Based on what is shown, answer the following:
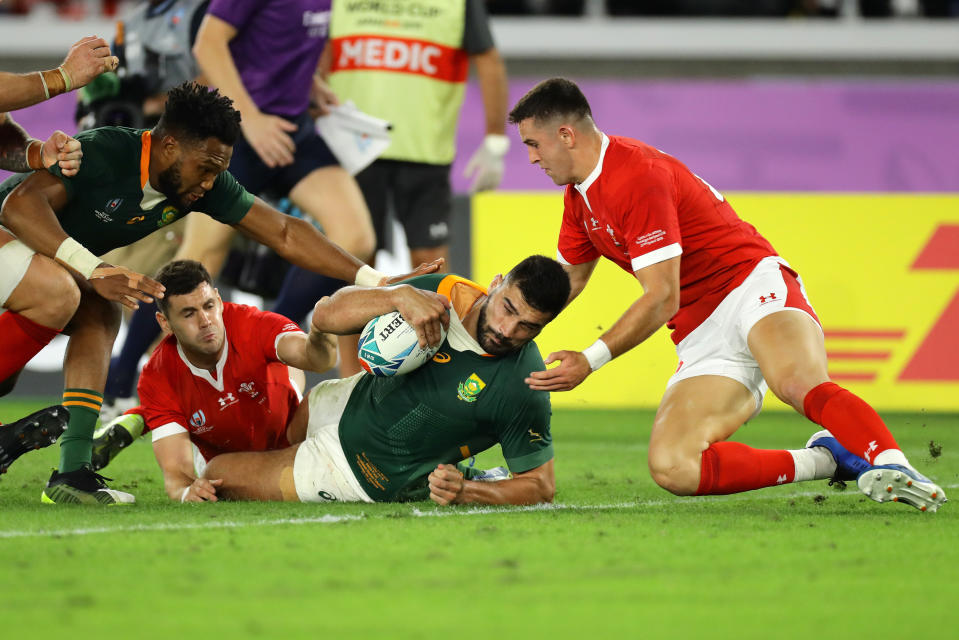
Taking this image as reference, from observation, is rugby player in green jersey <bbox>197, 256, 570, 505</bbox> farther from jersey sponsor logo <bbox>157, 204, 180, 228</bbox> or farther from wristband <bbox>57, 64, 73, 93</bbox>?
wristband <bbox>57, 64, 73, 93</bbox>

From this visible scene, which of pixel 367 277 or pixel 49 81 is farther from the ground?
pixel 49 81

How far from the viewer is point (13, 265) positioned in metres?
4.96

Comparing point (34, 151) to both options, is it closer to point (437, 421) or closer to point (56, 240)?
point (56, 240)

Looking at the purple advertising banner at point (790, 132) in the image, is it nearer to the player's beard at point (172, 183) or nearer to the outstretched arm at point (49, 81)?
the player's beard at point (172, 183)

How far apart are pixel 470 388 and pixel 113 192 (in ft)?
5.21

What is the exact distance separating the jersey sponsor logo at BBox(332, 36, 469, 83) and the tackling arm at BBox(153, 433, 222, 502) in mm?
3799

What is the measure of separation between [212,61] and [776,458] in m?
3.94

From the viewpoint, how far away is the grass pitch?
2914mm

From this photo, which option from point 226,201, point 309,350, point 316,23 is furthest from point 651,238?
point 316,23

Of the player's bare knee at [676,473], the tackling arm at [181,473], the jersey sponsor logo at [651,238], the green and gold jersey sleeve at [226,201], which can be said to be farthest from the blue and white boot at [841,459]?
the green and gold jersey sleeve at [226,201]

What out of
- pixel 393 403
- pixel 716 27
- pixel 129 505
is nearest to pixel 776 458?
pixel 393 403

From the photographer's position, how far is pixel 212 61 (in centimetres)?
721

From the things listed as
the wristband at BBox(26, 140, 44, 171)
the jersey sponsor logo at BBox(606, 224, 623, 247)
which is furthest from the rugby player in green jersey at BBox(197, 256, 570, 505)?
the wristband at BBox(26, 140, 44, 171)

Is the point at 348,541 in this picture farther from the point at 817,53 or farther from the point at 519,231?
the point at 817,53
